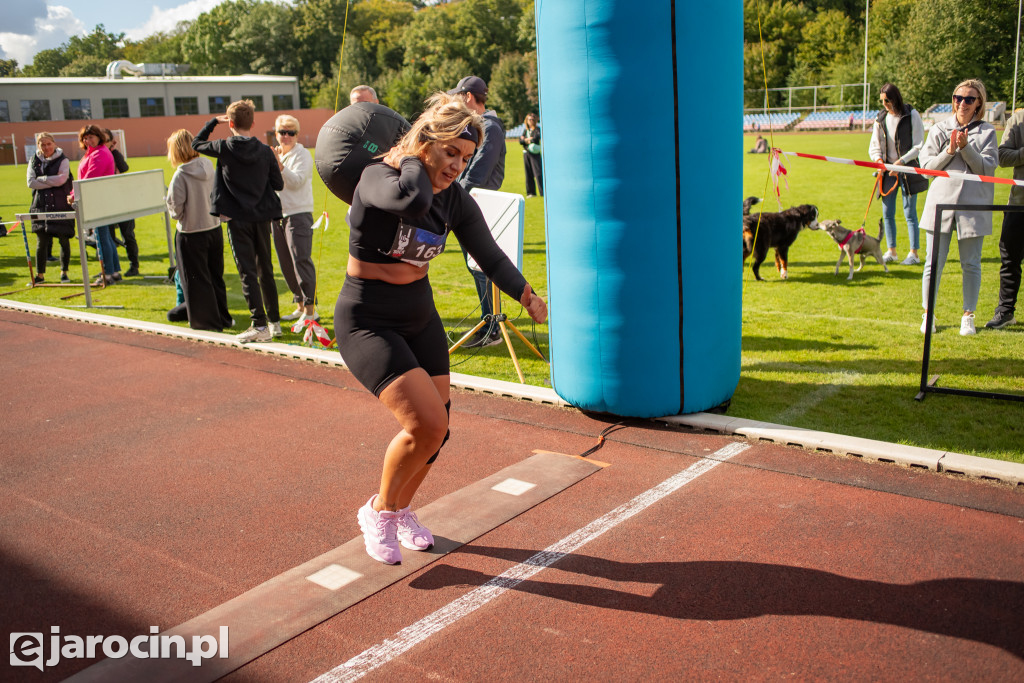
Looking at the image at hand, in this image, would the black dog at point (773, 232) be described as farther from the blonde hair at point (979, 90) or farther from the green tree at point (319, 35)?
the green tree at point (319, 35)

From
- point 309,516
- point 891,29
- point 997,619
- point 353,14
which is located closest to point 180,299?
point 309,516

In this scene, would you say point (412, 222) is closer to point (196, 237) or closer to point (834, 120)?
point (196, 237)

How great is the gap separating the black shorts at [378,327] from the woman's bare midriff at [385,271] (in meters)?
0.02

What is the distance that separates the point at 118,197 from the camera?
1106 centimetres

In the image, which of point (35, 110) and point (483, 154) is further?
point (35, 110)

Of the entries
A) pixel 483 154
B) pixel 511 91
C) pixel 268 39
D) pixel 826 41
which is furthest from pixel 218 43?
pixel 483 154

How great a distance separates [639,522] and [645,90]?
2.53m

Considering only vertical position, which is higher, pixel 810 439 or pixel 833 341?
pixel 833 341

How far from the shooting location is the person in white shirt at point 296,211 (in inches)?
327

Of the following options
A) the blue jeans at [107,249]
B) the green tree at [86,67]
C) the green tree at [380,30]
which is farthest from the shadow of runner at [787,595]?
the green tree at [86,67]

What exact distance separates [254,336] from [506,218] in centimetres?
303

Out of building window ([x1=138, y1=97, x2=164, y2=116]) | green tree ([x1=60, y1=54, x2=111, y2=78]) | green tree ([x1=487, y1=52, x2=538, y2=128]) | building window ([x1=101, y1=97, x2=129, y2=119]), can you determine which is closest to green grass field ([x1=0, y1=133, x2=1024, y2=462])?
green tree ([x1=487, y1=52, x2=538, y2=128])

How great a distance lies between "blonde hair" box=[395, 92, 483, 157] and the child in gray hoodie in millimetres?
5637

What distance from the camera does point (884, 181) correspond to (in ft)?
37.0
